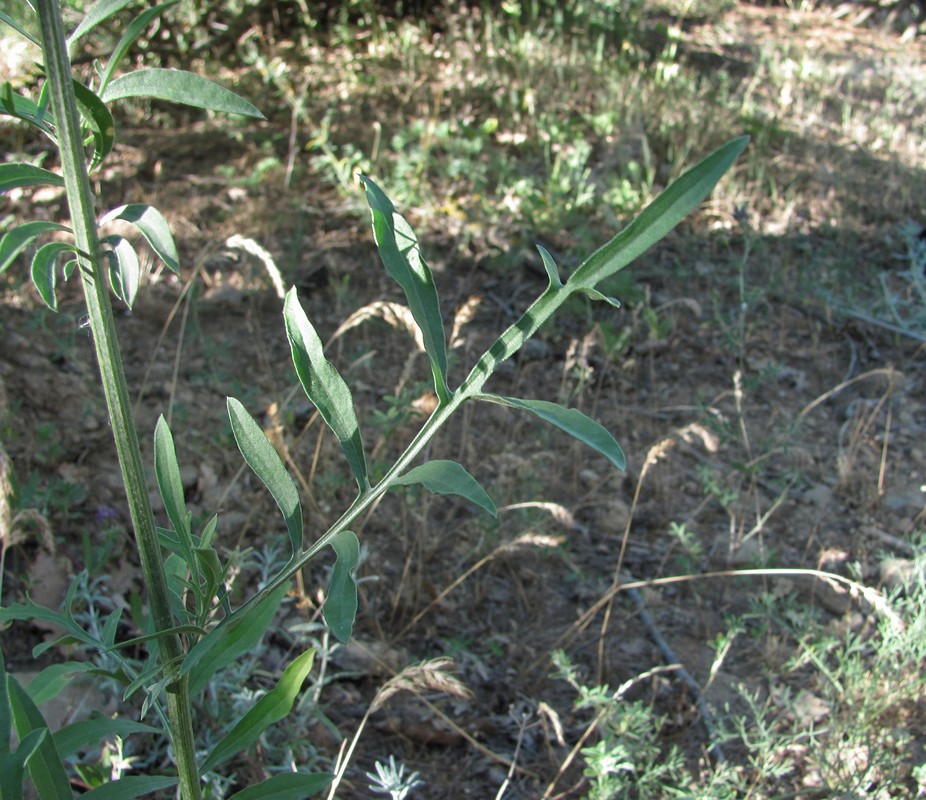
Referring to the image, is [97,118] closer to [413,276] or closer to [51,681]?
[413,276]

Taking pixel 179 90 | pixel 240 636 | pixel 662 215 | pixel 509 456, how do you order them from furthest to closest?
pixel 509 456, pixel 240 636, pixel 179 90, pixel 662 215

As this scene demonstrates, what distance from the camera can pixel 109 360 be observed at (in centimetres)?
89

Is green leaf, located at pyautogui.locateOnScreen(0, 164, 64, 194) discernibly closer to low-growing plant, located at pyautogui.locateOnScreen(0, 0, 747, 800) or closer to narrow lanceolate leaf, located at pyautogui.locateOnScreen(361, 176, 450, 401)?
low-growing plant, located at pyautogui.locateOnScreen(0, 0, 747, 800)

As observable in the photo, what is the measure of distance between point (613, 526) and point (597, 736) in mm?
792

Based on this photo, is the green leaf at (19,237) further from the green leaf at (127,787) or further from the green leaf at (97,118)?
the green leaf at (127,787)

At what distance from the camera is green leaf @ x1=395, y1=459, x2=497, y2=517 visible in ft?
3.04

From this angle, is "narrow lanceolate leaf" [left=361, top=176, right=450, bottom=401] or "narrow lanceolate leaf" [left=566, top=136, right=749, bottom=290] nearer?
"narrow lanceolate leaf" [left=566, top=136, right=749, bottom=290]

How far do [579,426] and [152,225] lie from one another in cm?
47

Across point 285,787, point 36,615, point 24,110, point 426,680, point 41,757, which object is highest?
point 24,110

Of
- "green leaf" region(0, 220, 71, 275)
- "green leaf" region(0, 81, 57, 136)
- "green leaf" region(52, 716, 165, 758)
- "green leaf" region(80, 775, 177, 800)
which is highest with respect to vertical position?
"green leaf" region(0, 81, 57, 136)

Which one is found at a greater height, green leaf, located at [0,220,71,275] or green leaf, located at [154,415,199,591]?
green leaf, located at [0,220,71,275]

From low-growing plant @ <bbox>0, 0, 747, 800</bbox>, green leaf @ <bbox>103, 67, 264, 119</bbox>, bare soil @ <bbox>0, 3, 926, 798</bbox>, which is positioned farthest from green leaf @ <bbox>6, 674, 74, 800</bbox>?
bare soil @ <bbox>0, 3, 926, 798</bbox>

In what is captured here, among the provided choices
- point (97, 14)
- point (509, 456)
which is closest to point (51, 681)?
point (97, 14)

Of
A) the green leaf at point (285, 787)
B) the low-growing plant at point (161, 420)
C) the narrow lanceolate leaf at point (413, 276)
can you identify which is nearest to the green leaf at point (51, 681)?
the low-growing plant at point (161, 420)
